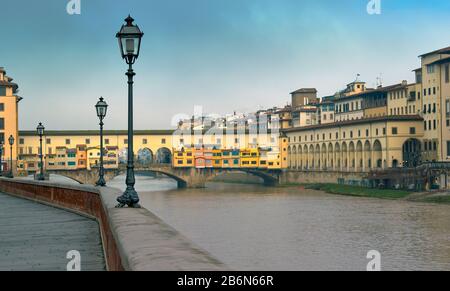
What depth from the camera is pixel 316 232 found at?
135 ft

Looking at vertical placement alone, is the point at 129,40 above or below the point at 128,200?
above

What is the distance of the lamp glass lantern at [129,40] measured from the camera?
12.6 m

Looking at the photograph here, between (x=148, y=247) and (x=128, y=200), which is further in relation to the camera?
(x=128, y=200)

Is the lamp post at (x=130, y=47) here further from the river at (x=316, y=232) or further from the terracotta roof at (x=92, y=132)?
the terracotta roof at (x=92, y=132)

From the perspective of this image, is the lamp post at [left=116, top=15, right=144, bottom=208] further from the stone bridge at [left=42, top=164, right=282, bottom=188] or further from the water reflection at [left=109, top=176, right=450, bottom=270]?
the stone bridge at [left=42, top=164, right=282, bottom=188]

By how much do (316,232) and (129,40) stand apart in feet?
99.5

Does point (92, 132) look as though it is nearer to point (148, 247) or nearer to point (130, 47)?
point (130, 47)

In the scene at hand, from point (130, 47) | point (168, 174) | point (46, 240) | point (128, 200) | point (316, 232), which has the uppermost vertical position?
point (130, 47)

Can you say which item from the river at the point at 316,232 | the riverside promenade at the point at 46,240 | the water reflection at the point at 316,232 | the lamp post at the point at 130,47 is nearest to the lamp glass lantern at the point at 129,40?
the lamp post at the point at 130,47

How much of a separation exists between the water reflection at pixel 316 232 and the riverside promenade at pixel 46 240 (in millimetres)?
12421

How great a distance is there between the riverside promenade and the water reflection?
1242 cm

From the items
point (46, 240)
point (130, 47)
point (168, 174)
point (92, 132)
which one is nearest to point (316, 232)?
point (46, 240)
